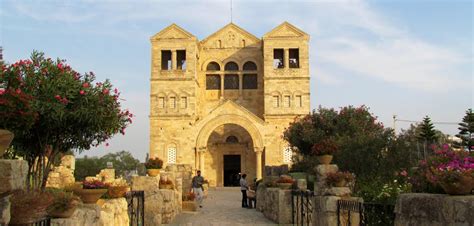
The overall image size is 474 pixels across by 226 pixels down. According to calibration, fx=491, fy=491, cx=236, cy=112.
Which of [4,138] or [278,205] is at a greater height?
[4,138]

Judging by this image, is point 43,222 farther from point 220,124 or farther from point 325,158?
point 220,124

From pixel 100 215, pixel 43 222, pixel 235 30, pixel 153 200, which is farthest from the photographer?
pixel 235 30

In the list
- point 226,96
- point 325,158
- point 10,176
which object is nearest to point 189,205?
point 325,158

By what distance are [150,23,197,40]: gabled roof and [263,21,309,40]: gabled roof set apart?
6.16 meters

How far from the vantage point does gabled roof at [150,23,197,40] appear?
126 ft

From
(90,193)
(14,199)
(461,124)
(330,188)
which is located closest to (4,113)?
(14,199)

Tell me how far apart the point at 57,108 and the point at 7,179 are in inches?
221

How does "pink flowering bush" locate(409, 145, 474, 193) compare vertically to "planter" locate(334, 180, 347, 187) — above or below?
above

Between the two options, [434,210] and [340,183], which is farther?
[340,183]

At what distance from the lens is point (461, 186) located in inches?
201

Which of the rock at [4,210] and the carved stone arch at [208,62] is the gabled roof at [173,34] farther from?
the rock at [4,210]

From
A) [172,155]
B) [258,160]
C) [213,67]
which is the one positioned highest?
[213,67]

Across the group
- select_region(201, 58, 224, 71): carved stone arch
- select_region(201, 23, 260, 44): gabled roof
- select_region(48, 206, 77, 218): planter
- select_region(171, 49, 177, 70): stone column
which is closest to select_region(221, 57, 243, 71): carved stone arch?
select_region(201, 58, 224, 71): carved stone arch

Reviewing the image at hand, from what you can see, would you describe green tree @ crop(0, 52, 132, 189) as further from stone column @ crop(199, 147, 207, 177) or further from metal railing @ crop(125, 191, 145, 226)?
stone column @ crop(199, 147, 207, 177)
